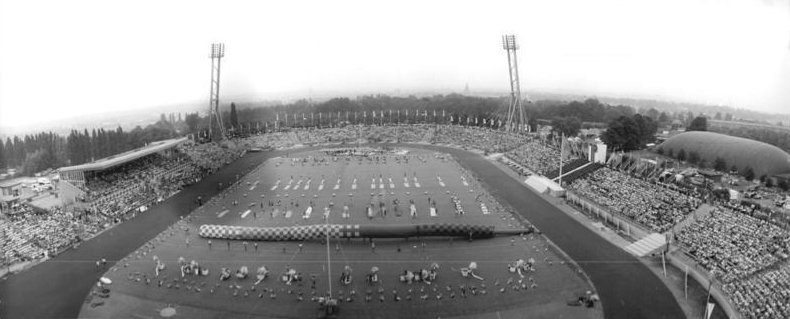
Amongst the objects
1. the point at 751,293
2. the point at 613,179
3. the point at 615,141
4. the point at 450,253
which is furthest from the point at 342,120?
the point at 751,293

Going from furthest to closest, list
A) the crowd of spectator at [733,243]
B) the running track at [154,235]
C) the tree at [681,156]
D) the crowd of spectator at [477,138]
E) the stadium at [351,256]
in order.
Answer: the crowd of spectator at [477,138], the tree at [681,156], the crowd of spectator at [733,243], the stadium at [351,256], the running track at [154,235]

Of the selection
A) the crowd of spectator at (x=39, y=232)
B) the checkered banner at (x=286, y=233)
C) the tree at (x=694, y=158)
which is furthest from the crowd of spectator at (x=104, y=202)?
the tree at (x=694, y=158)

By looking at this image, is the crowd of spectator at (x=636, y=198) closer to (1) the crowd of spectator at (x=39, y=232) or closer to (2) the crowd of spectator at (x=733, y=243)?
(2) the crowd of spectator at (x=733, y=243)

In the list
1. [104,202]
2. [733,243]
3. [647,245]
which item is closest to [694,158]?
[733,243]

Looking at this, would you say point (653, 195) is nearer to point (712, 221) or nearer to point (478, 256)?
point (712, 221)

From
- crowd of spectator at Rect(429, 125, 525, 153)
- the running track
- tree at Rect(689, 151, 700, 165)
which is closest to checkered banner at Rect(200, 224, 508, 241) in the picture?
the running track

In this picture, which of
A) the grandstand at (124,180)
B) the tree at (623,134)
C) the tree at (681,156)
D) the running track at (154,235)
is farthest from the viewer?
the tree at (623,134)

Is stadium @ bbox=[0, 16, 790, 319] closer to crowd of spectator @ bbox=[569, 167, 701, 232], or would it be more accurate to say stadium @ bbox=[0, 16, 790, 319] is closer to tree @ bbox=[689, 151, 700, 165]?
crowd of spectator @ bbox=[569, 167, 701, 232]
